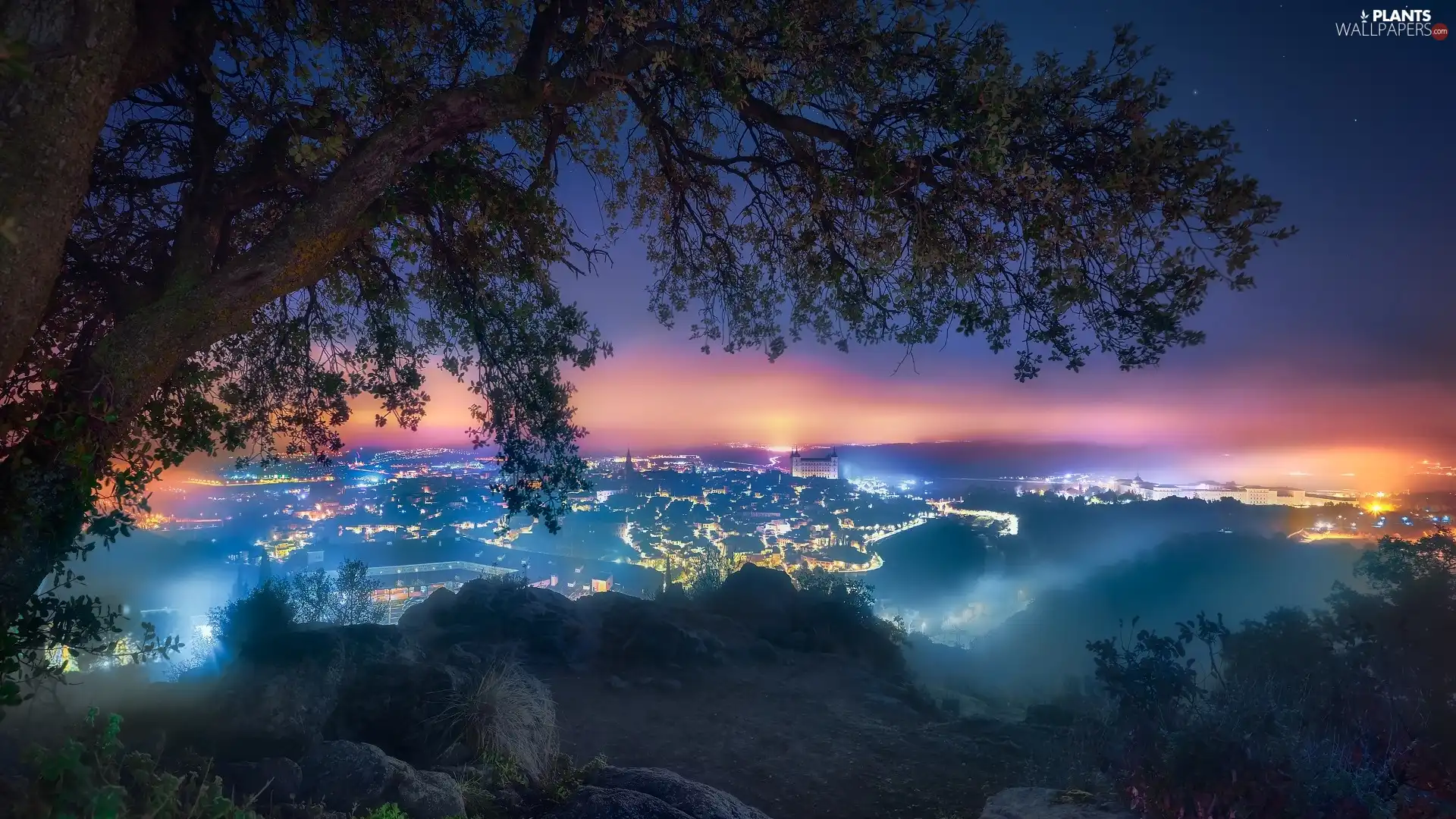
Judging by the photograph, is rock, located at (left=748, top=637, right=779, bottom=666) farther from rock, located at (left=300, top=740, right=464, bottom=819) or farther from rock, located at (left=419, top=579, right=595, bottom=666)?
rock, located at (left=300, top=740, right=464, bottom=819)

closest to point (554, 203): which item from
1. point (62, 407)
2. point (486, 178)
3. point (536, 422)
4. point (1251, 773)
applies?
point (486, 178)

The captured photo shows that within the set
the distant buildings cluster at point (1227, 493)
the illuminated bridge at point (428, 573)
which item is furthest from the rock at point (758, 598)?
the distant buildings cluster at point (1227, 493)

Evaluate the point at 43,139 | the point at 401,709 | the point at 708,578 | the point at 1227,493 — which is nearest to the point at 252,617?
the point at 401,709

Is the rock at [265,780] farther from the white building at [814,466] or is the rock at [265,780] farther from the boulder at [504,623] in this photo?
the white building at [814,466]

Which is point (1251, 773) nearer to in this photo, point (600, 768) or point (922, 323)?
point (922, 323)

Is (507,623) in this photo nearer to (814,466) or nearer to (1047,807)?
(1047,807)

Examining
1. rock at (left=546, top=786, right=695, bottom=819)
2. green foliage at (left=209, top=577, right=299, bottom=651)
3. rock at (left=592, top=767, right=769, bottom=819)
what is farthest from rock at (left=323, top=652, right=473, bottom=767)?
green foliage at (left=209, top=577, right=299, bottom=651)
